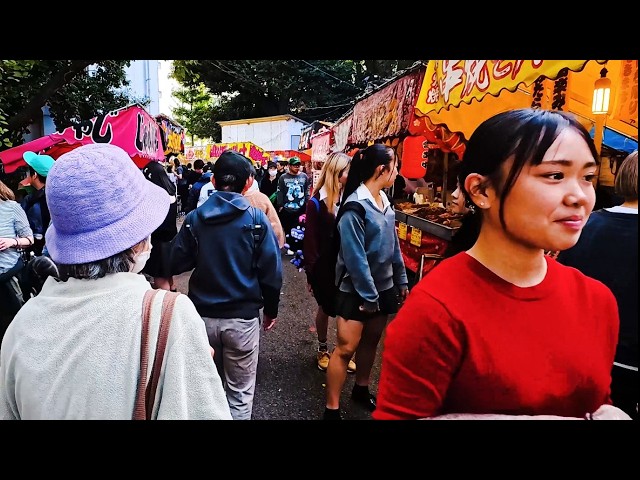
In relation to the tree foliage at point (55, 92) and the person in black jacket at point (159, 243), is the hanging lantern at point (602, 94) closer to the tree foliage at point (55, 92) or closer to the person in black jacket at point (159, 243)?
the person in black jacket at point (159, 243)

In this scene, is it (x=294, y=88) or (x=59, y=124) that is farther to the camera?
Answer: (x=294, y=88)

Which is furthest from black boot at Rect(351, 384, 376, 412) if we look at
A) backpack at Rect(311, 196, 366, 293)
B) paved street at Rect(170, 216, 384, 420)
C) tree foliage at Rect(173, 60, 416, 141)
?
tree foliage at Rect(173, 60, 416, 141)

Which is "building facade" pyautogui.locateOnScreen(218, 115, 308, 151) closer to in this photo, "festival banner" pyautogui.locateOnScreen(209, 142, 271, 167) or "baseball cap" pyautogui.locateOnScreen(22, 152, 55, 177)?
"festival banner" pyautogui.locateOnScreen(209, 142, 271, 167)

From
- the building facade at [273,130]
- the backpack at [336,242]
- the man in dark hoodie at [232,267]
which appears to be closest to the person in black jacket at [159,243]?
the man in dark hoodie at [232,267]

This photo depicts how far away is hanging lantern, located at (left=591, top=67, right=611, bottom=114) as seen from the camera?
103 inches

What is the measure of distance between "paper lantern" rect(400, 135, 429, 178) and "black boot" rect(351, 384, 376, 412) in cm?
356

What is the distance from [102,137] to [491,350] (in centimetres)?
516

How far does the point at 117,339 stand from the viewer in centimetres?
108

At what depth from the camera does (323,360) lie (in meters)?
3.89

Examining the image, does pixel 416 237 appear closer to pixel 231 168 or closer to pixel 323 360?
pixel 323 360
